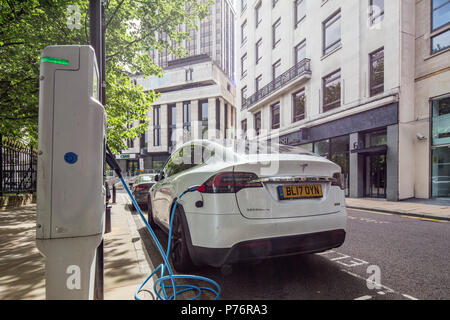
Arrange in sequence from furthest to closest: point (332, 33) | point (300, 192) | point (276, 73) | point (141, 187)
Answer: point (276, 73)
point (332, 33)
point (141, 187)
point (300, 192)

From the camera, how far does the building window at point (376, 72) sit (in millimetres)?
12609

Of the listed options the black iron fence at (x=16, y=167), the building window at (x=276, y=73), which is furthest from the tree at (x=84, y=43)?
the building window at (x=276, y=73)

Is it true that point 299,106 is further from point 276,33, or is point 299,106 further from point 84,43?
point 84,43

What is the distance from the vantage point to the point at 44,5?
5.91m

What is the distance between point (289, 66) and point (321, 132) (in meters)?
6.07

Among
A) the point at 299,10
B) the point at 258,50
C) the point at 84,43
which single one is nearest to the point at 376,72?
the point at 299,10

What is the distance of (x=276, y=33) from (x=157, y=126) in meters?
29.8

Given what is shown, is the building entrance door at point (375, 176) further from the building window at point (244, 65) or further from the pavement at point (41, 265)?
the building window at point (244, 65)

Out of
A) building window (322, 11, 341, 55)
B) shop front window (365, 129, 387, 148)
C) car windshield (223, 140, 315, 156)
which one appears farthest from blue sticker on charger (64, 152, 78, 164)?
building window (322, 11, 341, 55)

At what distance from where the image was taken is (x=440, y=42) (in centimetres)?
1085

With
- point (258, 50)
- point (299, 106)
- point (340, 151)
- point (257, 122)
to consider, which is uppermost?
point (258, 50)
